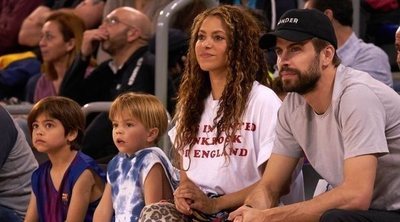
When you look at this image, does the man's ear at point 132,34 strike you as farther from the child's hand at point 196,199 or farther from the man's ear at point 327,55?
the man's ear at point 327,55

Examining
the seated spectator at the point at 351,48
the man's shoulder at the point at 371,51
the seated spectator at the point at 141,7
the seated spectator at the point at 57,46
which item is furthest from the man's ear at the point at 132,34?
the man's shoulder at the point at 371,51

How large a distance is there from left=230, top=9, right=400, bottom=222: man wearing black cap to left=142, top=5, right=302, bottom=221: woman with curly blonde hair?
0.19 m

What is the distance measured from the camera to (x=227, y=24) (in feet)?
16.0

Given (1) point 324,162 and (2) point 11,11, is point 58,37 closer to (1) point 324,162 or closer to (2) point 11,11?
(2) point 11,11


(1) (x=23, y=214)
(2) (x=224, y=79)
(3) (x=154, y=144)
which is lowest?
(1) (x=23, y=214)

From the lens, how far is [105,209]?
5137 mm

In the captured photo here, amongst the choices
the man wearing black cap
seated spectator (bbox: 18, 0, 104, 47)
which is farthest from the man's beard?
seated spectator (bbox: 18, 0, 104, 47)

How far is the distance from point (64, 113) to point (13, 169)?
0.45 m

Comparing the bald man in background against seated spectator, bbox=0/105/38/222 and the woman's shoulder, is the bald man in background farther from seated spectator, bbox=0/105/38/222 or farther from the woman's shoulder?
the woman's shoulder

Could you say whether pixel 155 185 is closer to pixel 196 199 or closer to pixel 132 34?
pixel 196 199

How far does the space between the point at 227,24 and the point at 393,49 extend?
2.17 meters

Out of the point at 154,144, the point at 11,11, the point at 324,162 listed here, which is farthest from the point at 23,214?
the point at 11,11

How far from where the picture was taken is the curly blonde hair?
15.8ft

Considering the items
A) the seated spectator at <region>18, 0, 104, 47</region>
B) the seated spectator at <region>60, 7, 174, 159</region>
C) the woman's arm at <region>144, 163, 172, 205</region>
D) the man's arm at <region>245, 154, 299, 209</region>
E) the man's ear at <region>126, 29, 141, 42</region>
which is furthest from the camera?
the seated spectator at <region>18, 0, 104, 47</region>
